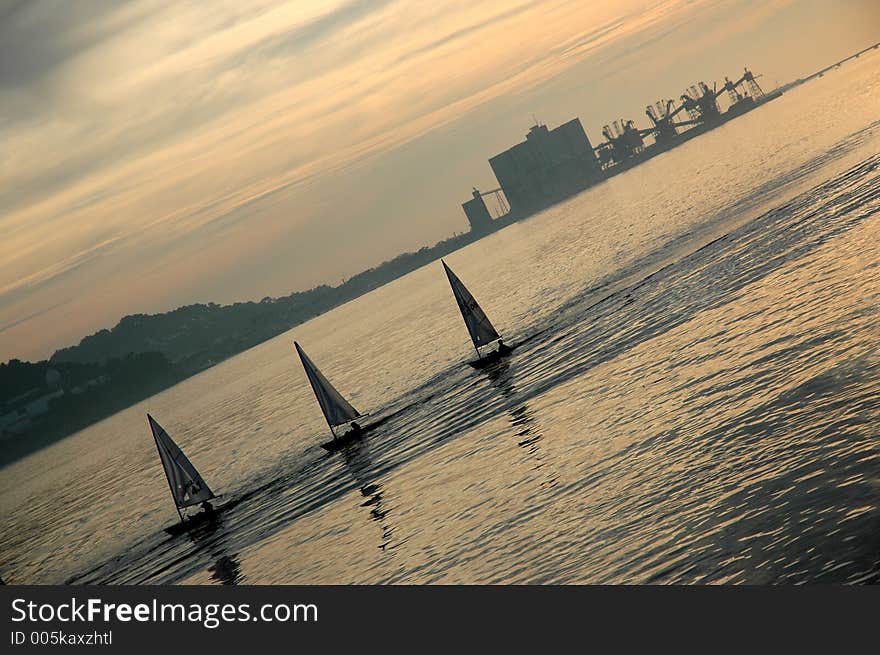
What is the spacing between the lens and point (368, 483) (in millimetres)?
43062

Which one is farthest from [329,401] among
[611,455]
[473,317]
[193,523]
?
[611,455]

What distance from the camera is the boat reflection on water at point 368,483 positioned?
32094 mm

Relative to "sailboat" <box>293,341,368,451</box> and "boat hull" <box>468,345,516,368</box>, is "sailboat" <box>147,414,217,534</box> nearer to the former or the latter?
"sailboat" <box>293,341,368,451</box>

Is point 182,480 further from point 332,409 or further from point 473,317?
point 473,317

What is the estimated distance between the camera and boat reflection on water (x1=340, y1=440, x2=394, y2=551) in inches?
1264

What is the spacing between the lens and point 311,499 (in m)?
45.6

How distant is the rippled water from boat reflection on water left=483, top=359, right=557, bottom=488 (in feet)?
0.52

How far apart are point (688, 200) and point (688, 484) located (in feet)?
424

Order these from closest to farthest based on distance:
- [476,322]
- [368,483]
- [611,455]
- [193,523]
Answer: [611,455] → [368,483] → [193,523] → [476,322]

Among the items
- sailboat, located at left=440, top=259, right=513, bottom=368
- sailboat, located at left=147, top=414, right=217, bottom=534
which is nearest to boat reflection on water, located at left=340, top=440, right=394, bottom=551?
sailboat, located at left=147, top=414, right=217, bottom=534

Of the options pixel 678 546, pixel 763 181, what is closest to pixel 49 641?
pixel 678 546

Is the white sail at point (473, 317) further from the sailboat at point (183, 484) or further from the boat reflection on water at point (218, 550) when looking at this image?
the boat reflection on water at point (218, 550)

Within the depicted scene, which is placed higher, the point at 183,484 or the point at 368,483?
the point at 183,484

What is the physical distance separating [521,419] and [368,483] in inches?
332
